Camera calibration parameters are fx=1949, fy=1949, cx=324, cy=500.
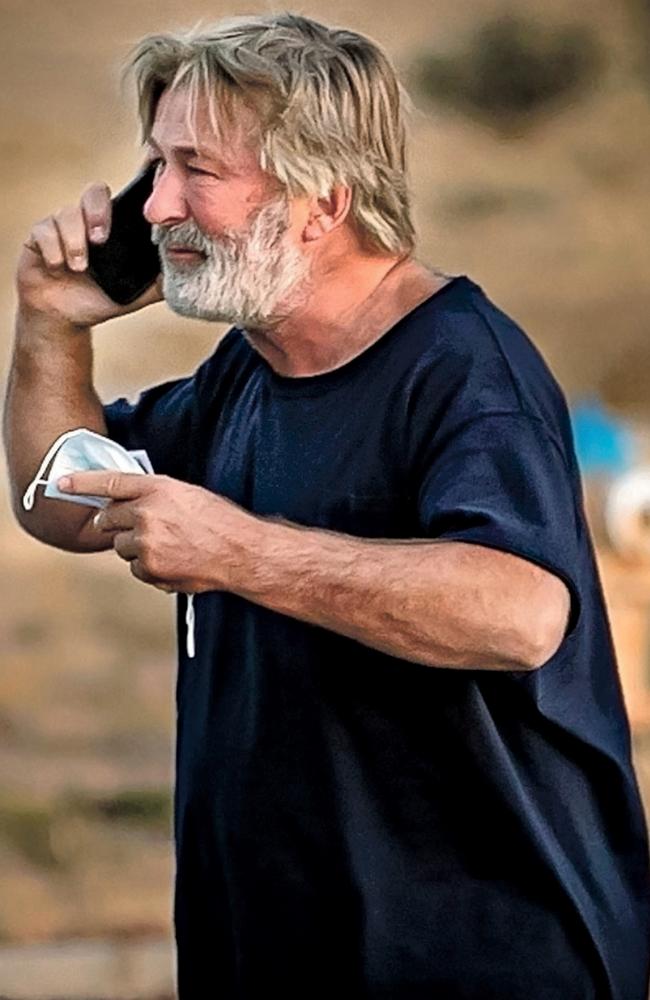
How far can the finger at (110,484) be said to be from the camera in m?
1.76

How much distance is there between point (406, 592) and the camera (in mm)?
1683

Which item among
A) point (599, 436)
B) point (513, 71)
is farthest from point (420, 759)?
point (513, 71)

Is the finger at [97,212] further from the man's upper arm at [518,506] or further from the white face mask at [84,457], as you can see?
the man's upper arm at [518,506]

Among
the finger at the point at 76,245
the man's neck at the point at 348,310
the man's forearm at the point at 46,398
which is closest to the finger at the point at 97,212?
the finger at the point at 76,245

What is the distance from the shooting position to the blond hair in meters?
1.90

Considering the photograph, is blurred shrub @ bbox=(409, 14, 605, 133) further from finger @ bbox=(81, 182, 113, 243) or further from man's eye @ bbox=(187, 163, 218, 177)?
man's eye @ bbox=(187, 163, 218, 177)

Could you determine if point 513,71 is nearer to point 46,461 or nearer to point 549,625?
point 46,461

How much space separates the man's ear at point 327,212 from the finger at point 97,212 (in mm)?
262

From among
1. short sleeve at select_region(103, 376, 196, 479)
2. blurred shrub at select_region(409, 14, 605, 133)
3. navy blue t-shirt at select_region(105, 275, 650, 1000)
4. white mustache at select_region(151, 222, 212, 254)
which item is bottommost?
navy blue t-shirt at select_region(105, 275, 650, 1000)

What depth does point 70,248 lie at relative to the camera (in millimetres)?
2111

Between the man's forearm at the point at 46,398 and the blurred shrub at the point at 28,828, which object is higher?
the man's forearm at the point at 46,398

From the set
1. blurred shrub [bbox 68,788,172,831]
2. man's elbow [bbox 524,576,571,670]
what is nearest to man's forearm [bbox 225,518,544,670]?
man's elbow [bbox 524,576,571,670]

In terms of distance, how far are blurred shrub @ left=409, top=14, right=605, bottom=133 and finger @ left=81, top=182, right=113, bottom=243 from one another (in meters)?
2.05

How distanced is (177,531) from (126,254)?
1.66 feet
